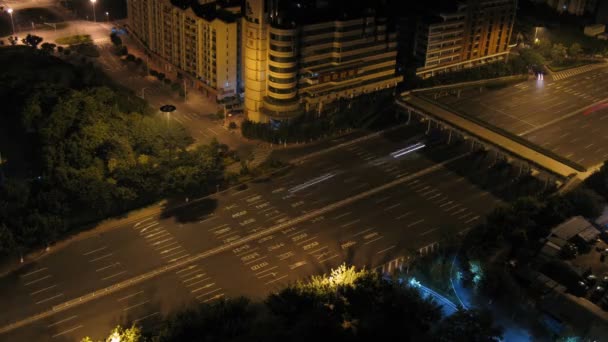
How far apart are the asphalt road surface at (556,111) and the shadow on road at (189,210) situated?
160 ft

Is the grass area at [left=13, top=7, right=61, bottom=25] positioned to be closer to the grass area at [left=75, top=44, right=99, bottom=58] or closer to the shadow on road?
the grass area at [left=75, top=44, right=99, bottom=58]

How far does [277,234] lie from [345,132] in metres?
28.6

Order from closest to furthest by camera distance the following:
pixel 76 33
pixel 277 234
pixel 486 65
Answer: pixel 277 234 < pixel 486 65 < pixel 76 33

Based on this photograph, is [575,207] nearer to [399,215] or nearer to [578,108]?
[399,215]

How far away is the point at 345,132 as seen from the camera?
9750 centimetres

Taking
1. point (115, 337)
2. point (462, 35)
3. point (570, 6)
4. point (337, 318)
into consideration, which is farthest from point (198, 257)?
point (570, 6)

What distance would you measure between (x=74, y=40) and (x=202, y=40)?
38.7 meters

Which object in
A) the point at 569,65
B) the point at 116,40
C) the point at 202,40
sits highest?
the point at 202,40

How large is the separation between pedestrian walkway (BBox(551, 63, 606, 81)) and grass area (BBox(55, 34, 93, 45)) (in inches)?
3552

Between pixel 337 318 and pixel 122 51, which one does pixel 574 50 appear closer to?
pixel 122 51

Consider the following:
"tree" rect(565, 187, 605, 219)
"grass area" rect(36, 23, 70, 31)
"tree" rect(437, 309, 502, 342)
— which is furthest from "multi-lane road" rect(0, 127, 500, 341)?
"grass area" rect(36, 23, 70, 31)

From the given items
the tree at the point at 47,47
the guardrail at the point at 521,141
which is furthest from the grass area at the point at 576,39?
the tree at the point at 47,47

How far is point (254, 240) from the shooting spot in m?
72.5

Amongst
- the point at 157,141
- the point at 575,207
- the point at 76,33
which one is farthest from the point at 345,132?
the point at 76,33
